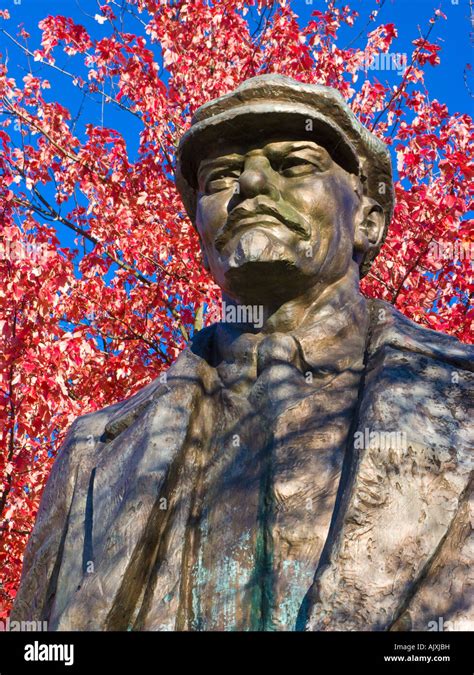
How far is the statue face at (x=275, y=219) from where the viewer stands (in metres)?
4.44

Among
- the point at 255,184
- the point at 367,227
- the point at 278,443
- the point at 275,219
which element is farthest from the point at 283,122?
the point at 278,443

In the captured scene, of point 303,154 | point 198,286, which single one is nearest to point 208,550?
point 303,154

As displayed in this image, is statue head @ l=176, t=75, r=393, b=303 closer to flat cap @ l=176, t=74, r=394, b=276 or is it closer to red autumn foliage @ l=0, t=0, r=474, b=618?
flat cap @ l=176, t=74, r=394, b=276

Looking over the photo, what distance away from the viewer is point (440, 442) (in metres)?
3.76

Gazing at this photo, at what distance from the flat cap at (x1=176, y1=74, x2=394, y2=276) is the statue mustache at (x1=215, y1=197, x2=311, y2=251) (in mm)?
353

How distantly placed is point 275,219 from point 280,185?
198 millimetres

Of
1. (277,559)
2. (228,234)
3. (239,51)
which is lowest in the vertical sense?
(277,559)

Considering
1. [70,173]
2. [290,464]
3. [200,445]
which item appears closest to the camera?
[290,464]

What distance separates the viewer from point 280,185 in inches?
181

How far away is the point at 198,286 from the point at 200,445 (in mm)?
6630

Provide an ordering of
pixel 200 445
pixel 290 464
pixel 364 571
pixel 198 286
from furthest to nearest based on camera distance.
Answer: pixel 198 286 < pixel 200 445 < pixel 290 464 < pixel 364 571

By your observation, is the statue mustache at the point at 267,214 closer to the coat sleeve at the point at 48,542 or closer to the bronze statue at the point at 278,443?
the bronze statue at the point at 278,443

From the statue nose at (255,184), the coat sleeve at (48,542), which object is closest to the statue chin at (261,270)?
the statue nose at (255,184)
